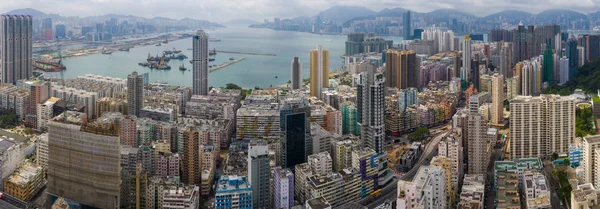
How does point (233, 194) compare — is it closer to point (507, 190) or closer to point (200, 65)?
point (507, 190)

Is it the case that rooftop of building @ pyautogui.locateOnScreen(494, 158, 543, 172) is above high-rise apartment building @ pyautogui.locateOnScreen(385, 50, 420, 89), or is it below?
below

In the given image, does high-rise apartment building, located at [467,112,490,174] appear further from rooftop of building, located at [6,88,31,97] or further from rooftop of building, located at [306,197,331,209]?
rooftop of building, located at [6,88,31,97]

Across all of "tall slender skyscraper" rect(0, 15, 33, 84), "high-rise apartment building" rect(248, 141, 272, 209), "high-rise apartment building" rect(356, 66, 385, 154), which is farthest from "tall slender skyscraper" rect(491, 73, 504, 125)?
"tall slender skyscraper" rect(0, 15, 33, 84)

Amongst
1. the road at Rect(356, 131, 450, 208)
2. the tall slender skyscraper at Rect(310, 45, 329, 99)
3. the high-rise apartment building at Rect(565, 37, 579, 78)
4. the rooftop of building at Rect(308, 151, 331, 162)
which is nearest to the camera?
the road at Rect(356, 131, 450, 208)

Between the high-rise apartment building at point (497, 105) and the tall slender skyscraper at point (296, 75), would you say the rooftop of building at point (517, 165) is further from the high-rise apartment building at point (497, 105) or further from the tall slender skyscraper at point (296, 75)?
the tall slender skyscraper at point (296, 75)

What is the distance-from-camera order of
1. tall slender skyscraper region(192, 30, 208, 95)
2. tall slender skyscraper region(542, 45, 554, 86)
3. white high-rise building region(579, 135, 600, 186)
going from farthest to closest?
1. tall slender skyscraper region(542, 45, 554, 86)
2. tall slender skyscraper region(192, 30, 208, 95)
3. white high-rise building region(579, 135, 600, 186)

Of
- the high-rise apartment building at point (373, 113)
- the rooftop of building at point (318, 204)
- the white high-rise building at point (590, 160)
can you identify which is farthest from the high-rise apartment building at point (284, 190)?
the white high-rise building at point (590, 160)

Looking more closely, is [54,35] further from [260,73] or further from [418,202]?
[418,202]

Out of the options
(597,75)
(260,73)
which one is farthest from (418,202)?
(260,73)
